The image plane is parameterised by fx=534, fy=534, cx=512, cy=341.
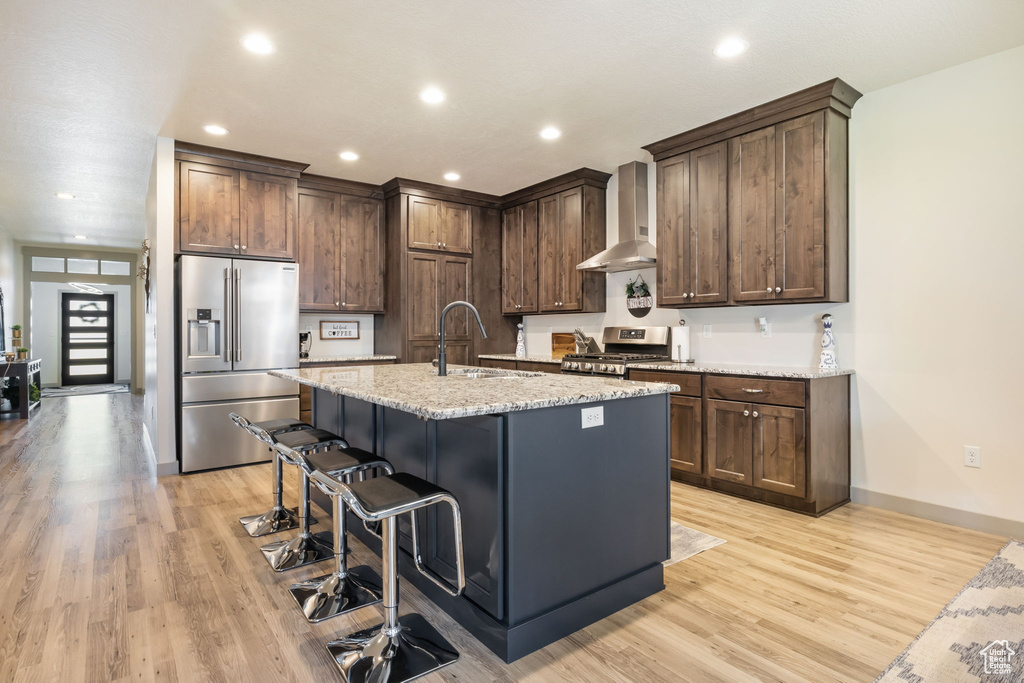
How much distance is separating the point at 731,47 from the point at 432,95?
1.77m

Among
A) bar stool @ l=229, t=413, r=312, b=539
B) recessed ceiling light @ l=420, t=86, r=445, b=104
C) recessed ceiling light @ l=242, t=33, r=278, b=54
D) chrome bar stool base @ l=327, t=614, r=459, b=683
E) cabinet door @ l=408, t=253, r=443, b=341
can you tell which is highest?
recessed ceiling light @ l=420, t=86, r=445, b=104

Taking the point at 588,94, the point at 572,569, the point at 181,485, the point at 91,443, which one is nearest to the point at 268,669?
the point at 572,569

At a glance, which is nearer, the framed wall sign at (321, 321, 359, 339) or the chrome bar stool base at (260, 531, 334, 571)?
the chrome bar stool base at (260, 531, 334, 571)

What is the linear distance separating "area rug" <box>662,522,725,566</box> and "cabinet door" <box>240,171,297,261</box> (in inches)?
151

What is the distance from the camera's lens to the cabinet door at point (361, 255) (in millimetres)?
5328

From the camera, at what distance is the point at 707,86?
326 centimetres

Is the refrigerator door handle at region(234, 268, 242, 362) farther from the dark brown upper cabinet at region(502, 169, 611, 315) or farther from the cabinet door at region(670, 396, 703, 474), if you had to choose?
the cabinet door at region(670, 396, 703, 474)

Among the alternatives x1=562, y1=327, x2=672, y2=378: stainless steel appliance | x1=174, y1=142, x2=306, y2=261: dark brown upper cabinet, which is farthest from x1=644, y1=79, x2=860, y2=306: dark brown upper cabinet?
x1=174, y1=142, x2=306, y2=261: dark brown upper cabinet

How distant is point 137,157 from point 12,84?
139 cm

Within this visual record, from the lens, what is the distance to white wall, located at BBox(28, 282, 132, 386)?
9.90 metres

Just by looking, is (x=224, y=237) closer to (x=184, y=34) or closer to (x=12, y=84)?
(x=12, y=84)

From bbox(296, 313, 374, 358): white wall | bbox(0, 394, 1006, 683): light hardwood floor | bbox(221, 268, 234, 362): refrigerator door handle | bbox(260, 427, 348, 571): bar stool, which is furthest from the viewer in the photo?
bbox(296, 313, 374, 358): white wall

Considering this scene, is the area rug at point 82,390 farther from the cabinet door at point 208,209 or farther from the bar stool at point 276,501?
the bar stool at point 276,501

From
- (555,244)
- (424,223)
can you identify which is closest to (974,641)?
(555,244)
